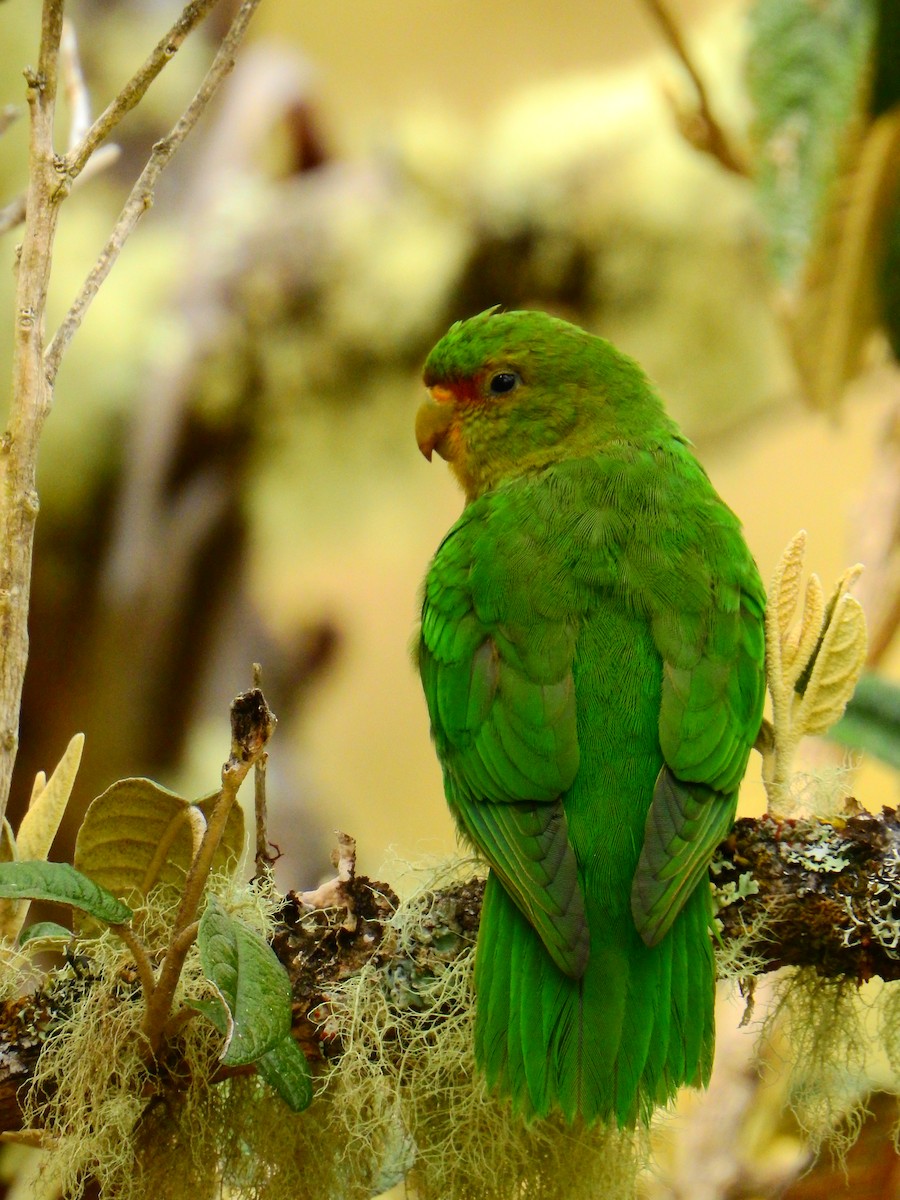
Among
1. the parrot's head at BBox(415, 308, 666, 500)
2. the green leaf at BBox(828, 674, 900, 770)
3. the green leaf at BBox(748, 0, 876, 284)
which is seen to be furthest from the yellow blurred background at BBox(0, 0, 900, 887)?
the parrot's head at BBox(415, 308, 666, 500)

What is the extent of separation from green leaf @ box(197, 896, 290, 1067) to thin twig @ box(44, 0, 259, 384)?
0.47 metres

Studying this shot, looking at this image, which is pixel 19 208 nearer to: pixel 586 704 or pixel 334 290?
pixel 586 704

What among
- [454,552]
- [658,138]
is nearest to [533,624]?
[454,552]

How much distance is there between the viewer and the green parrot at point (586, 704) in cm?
99

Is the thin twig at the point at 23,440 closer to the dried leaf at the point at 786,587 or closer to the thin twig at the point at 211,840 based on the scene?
the thin twig at the point at 211,840

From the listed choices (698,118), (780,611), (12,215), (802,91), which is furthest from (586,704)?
(698,118)

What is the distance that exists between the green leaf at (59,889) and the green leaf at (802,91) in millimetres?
1337

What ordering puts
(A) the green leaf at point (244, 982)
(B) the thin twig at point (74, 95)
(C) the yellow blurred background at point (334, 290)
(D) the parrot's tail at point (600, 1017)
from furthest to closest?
(C) the yellow blurred background at point (334, 290) → (B) the thin twig at point (74, 95) → (D) the parrot's tail at point (600, 1017) → (A) the green leaf at point (244, 982)

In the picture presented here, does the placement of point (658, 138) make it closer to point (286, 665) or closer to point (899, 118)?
point (899, 118)

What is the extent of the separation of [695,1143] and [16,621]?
139 centimetres

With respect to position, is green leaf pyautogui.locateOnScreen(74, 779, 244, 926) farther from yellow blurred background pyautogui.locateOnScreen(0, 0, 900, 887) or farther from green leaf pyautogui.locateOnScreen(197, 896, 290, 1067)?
yellow blurred background pyautogui.locateOnScreen(0, 0, 900, 887)

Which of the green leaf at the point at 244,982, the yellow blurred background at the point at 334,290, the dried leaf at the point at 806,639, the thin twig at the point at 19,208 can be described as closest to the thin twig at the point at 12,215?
the thin twig at the point at 19,208

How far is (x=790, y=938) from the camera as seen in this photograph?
3.49 feet

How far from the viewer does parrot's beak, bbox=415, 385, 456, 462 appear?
1.59 meters
